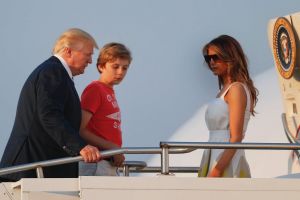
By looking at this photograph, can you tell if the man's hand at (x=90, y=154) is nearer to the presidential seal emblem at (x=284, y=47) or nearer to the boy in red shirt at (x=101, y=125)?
the boy in red shirt at (x=101, y=125)

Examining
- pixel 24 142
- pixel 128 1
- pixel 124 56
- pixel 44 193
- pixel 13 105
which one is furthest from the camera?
pixel 128 1

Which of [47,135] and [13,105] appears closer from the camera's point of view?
[47,135]

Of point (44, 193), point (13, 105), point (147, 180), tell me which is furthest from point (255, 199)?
point (13, 105)

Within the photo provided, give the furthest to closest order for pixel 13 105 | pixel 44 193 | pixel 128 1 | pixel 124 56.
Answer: pixel 128 1
pixel 13 105
pixel 124 56
pixel 44 193

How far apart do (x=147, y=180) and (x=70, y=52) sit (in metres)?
0.73

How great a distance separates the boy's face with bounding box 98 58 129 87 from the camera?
475 centimetres

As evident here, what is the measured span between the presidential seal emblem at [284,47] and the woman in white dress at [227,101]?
2.07 metres

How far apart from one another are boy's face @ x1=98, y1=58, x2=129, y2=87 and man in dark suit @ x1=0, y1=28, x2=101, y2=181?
1.25 ft

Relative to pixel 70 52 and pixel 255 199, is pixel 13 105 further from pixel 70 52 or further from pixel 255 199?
pixel 255 199

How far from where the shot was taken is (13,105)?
625 centimetres

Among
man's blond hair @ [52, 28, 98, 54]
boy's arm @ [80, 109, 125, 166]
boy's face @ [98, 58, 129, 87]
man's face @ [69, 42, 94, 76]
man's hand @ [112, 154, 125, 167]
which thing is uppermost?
man's blond hair @ [52, 28, 98, 54]

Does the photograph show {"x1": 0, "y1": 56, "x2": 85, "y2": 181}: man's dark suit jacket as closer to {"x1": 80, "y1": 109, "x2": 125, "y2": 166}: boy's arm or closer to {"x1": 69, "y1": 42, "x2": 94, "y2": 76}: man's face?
{"x1": 69, "y1": 42, "x2": 94, "y2": 76}: man's face

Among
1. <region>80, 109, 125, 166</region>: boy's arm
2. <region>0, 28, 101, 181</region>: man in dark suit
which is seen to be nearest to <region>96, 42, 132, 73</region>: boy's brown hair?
<region>80, 109, 125, 166</region>: boy's arm

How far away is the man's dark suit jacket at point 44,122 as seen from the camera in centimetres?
420
